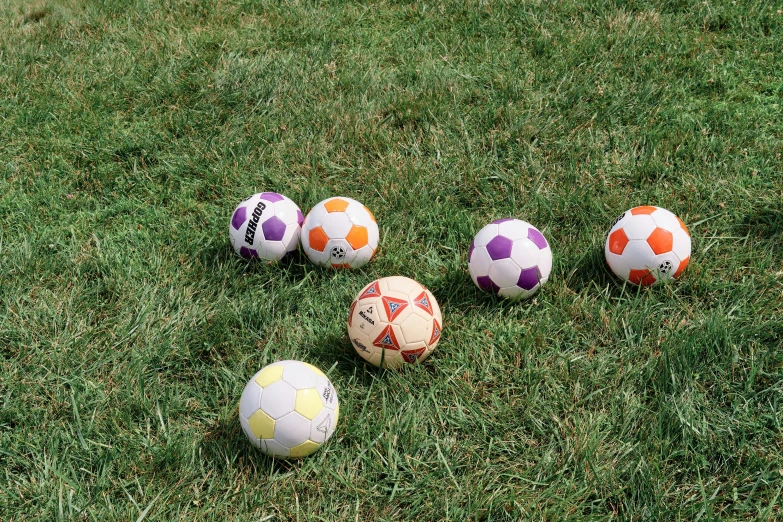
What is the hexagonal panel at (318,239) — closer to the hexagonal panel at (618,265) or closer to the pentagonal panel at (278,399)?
the pentagonal panel at (278,399)

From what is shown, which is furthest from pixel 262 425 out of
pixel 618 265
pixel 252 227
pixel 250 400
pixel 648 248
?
pixel 648 248

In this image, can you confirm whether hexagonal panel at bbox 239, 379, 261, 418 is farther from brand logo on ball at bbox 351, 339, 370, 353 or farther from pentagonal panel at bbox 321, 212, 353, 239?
pentagonal panel at bbox 321, 212, 353, 239

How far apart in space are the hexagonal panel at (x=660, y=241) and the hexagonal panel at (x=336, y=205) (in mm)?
1687

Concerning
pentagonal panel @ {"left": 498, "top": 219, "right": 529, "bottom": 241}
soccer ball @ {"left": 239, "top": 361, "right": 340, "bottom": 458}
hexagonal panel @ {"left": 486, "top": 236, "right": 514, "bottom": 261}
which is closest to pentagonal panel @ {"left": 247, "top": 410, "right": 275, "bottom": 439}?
soccer ball @ {"left": 239, "top": 361, "right": 340, "bottom": 458}

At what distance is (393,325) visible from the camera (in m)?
3.07

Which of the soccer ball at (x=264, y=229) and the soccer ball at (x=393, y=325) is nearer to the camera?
the soccer ball at (x=393, y=325)

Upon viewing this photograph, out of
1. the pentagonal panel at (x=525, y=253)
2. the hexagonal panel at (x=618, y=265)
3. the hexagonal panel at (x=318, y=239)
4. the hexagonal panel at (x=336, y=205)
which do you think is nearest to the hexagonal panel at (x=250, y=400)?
the hexagonal panel at (x=318, y=239)

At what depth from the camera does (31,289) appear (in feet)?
12.1

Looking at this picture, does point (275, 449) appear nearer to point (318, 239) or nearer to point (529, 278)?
point (318, 239)

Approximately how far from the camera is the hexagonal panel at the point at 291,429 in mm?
2725

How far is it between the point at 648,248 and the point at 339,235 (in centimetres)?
168

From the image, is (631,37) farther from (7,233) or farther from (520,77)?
(7,233)

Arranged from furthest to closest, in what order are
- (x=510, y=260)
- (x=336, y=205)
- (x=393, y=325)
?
(x=336, y=205), (x=510, y=260), (x=393, y=325)

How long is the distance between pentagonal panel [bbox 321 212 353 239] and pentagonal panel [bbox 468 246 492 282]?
72 cm
